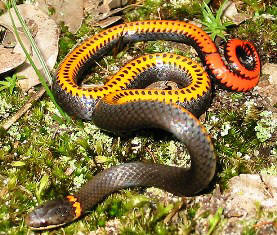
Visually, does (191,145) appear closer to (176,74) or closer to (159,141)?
(159,141)

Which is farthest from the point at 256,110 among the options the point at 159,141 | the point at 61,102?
the point at 61,102

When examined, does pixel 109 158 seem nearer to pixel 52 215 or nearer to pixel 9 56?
pixel 52 215

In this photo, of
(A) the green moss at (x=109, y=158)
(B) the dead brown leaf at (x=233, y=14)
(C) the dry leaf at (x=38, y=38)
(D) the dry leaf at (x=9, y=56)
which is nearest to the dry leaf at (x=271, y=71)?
(A) the green moss at (x=109, y=158)

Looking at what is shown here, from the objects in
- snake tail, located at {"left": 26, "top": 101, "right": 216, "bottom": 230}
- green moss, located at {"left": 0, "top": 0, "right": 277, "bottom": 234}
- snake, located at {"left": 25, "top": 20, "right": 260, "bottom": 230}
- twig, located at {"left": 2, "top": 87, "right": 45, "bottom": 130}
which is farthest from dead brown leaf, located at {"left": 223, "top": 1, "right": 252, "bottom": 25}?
twig, located at {"left": 2, "top": 87, "right": 45, "bottom": 130}

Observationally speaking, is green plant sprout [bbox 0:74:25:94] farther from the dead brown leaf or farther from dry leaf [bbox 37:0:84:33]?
the dead brown leaf

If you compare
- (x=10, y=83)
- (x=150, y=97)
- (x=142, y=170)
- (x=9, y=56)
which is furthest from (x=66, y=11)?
(x=142, y=170)
